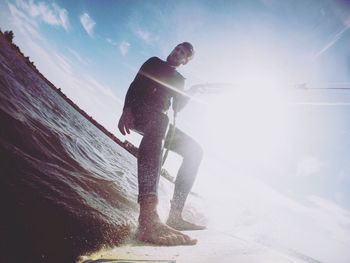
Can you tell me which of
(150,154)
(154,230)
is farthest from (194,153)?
(154,230)

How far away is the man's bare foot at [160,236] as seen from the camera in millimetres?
1807

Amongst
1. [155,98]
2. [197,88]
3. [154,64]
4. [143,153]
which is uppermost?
Answer: [197,88]

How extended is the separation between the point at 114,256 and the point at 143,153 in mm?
1000

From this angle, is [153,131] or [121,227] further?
[153,131]

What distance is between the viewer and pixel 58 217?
1428mm

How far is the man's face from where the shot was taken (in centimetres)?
348

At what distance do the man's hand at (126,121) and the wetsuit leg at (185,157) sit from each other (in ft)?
1.65

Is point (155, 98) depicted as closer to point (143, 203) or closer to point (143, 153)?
point (143, 153)

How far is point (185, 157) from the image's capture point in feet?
9.92

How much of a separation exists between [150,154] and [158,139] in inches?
6.7

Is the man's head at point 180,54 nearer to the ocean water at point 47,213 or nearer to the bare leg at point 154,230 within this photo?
the ocean water at point 47,213

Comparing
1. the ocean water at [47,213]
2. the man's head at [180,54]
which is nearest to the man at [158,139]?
the man's head at [180,54]

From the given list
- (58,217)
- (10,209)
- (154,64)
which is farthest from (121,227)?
(154,64)

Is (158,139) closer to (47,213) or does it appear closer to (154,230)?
(154,230)
